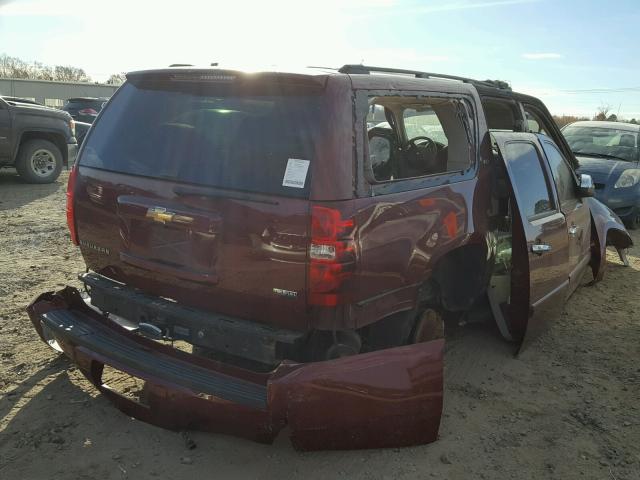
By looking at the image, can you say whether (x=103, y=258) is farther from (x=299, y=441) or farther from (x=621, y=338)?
(x=621, y=338)

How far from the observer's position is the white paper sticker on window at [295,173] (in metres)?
2.50

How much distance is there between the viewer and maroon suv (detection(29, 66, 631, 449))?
2.50 m

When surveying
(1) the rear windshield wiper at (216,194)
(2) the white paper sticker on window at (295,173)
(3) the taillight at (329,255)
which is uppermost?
(2) the white paper sticker on window at (295,173)

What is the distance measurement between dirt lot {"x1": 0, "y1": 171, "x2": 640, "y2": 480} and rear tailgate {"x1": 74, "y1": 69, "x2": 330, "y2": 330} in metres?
0.76

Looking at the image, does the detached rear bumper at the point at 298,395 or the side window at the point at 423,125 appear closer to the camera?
the detached rear bumper at the point at 298,395

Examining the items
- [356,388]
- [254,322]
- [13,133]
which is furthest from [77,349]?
[13,133]

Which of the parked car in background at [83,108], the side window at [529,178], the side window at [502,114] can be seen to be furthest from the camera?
the parked car in background at [83,108]

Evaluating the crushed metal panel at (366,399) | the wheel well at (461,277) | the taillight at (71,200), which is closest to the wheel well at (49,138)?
the taillight at (71,200)

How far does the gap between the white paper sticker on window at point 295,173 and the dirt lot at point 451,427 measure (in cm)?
140

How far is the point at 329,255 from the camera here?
247 centimetres

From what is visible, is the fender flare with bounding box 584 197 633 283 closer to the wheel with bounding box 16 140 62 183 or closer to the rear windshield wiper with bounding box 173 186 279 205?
the rear windshield wiper with bounding box 173 186 279 205

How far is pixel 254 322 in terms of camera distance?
8.82ft

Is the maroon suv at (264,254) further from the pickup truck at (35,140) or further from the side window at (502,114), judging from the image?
the pickup truck at (35,140)

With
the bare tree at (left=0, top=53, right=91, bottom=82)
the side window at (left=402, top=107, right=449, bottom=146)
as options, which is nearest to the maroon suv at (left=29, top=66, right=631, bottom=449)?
the side window at (left=402, top=107, right=449, bottom=146)
